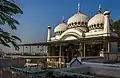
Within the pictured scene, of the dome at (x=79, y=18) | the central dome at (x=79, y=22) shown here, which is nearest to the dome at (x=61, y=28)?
the central dome at (x=79, y=22)

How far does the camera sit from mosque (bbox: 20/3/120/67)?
25297mm

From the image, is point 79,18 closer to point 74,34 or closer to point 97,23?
point 74,34

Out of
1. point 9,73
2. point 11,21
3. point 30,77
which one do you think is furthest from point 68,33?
point 11,21

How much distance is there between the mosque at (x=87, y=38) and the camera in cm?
2530

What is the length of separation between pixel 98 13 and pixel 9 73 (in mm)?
24770

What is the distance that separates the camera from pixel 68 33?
3188 cm

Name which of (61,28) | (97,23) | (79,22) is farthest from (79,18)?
(61,28)

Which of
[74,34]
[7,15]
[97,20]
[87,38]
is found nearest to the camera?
[7,15]

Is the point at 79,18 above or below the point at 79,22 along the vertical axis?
above

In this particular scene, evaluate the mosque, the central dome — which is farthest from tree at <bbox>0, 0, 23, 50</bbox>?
the central dome

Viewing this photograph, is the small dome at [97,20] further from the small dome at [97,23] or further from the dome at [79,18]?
the dome at [79,18]

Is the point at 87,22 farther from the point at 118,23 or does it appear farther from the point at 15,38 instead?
the point at 15,38

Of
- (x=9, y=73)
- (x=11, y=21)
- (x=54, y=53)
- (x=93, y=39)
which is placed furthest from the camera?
(x=54, y=53)

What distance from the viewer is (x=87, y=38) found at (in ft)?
81.8
